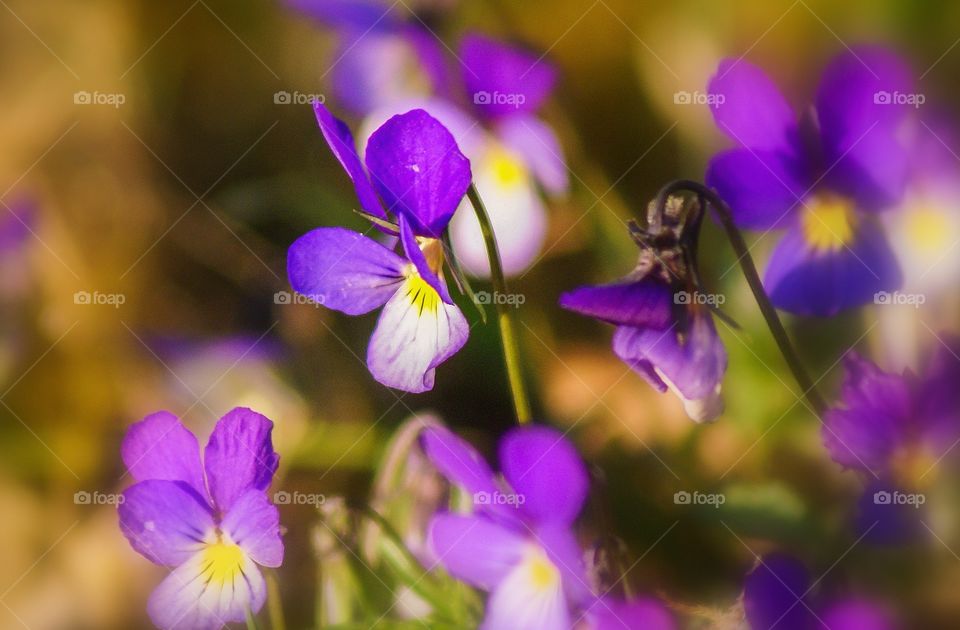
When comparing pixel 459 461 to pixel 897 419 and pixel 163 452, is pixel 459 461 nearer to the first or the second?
pixel 163 452

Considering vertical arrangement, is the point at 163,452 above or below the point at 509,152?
below

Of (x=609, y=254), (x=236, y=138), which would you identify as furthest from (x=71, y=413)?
(x=609, y=254)

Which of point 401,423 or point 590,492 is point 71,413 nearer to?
point 401,423

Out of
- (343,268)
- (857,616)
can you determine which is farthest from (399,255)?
(857,616)

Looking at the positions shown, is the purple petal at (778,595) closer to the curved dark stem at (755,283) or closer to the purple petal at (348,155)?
the curved dark stem at (755,283)

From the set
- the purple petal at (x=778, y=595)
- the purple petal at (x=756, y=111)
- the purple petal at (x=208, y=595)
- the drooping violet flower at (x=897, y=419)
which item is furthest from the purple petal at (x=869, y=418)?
the purple petal at (x=208, y=595)

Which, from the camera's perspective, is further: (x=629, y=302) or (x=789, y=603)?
(x=789, y=603)
